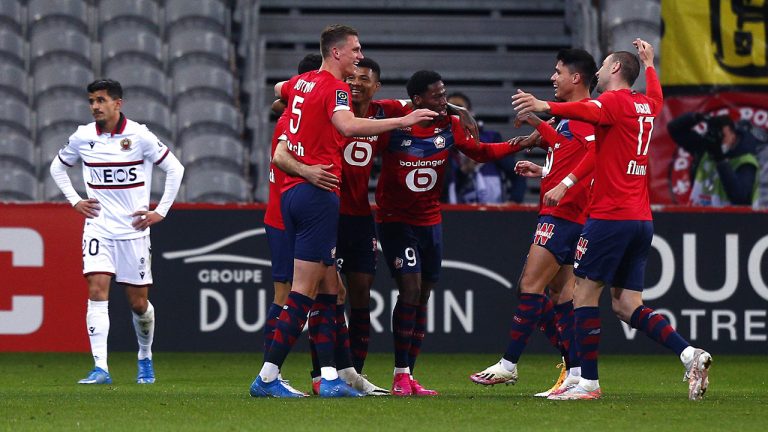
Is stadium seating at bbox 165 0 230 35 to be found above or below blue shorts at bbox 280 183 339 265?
above

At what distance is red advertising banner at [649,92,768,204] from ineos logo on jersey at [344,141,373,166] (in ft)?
20.6

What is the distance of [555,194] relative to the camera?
8039mm

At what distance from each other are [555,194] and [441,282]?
4619 millimetres

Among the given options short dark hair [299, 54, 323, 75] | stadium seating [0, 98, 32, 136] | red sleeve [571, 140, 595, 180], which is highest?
stadium seating [0, 98, 32, 136]

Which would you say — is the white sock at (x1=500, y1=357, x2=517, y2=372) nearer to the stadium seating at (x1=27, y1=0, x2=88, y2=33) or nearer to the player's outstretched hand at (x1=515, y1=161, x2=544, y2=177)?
the player's outstretched hand at (x1=515, y1=161, x2=544, y2=177)

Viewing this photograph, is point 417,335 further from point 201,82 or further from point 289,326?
point 201,82

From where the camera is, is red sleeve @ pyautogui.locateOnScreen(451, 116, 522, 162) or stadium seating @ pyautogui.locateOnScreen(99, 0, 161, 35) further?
stadium seating @ pyautogui.locateOnScreen(99, 0, 161, 35)

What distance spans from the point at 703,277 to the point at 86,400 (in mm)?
6427

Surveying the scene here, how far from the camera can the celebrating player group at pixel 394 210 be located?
785 cm

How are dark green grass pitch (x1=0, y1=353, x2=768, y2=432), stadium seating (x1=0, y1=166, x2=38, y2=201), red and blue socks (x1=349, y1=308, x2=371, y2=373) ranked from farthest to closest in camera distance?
stadium seating (x1=0, y1=166, x2=38, y2=201) → red and blue socks (x1=349, y1=308, x2=371, y2=373) → dark green grass pitch (x1=0, y1=353, x2=768, y2=432)

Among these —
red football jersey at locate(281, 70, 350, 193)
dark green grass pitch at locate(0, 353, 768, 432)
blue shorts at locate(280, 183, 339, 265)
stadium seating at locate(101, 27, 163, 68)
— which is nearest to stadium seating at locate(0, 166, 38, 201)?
stadium seating at locate(101, 27, 163, 68)

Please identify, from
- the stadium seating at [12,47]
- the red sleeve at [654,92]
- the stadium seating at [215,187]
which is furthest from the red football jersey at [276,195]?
the stadium seating at [12,47]

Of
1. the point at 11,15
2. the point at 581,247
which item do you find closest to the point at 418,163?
the point at 581,247

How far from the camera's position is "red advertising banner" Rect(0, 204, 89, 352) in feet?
40.2
